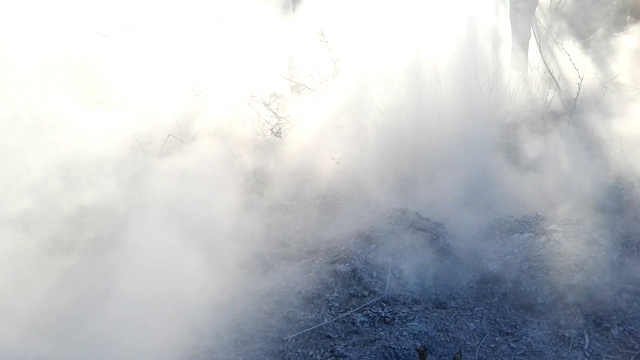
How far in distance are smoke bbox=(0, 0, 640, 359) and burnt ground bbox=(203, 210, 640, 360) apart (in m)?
0.23

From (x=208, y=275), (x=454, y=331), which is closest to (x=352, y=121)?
(x=208, y=275)

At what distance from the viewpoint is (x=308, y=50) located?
4.30 meters

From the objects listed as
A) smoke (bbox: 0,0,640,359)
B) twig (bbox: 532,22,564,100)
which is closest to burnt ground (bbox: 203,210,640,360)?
smoke (bbox: 0,0,640,359)

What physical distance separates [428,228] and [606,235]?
0.89 metres

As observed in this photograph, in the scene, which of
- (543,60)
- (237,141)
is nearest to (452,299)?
(237,141)

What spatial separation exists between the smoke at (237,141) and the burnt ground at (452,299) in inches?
9.1

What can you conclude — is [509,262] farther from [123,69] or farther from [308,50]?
[123,69]

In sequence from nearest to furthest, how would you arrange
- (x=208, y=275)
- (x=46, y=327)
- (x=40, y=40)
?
(x=46, y=327) < (x=208, y=275) < (x=40, y=40)

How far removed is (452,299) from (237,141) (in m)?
1.91

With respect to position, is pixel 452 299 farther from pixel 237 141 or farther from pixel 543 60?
pixel 543 60

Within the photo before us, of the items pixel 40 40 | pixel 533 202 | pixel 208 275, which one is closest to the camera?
pixel 208 275

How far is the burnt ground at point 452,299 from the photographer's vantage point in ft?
7.50

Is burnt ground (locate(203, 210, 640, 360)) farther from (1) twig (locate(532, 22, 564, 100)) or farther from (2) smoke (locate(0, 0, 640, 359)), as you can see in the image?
(1) twig (locate(532, 22, 564, 100))

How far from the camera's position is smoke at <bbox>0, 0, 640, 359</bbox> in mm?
2766
